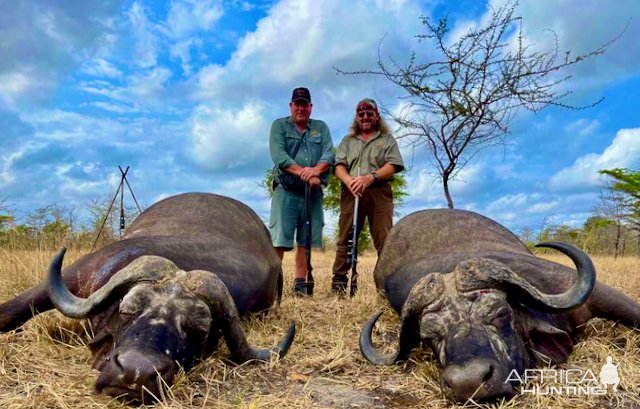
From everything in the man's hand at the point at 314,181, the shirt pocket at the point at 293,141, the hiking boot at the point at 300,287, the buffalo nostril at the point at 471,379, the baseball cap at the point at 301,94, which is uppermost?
the baseball cap at the point at 301,94

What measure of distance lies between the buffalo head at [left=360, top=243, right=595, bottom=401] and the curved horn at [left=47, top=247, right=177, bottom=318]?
1638mm

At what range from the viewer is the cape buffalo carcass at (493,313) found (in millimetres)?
3082

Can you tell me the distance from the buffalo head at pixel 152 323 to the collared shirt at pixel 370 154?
4.19 meters

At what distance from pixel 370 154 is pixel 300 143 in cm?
101

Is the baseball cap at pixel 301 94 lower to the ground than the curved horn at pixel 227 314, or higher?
higher

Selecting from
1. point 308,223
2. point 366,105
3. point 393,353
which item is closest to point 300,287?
point 308,223

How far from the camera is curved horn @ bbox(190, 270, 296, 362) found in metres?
3.54

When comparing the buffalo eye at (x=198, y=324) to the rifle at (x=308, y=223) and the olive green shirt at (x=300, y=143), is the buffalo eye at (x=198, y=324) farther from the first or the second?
the olive green shirt at (x=300, y=143)

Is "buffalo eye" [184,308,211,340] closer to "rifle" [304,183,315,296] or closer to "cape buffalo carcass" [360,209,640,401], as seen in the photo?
"cape buffalo carcass" [360,209,640,401]

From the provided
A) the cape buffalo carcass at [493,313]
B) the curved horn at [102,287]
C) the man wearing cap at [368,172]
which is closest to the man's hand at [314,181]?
the man wearing cap at [368,172]

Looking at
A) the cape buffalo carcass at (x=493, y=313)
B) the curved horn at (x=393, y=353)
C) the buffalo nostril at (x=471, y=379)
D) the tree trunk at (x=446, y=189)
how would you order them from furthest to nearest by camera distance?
the tree trunk at (x=446, y=189) → the curved horn at (x=393, y=353) → the cape buffalo carcass at (x=493, y=313) → the buffalo nostril at (x=471, y=379)

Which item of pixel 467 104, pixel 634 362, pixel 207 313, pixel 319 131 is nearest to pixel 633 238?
pixel 467 104

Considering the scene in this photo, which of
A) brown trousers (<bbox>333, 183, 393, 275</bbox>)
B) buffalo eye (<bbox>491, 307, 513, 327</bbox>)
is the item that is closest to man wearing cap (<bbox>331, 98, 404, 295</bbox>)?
brown trousers (<bbox>333, 183, 393, 275</bbox>)

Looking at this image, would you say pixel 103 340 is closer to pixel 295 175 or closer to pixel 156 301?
pixel 156 301
